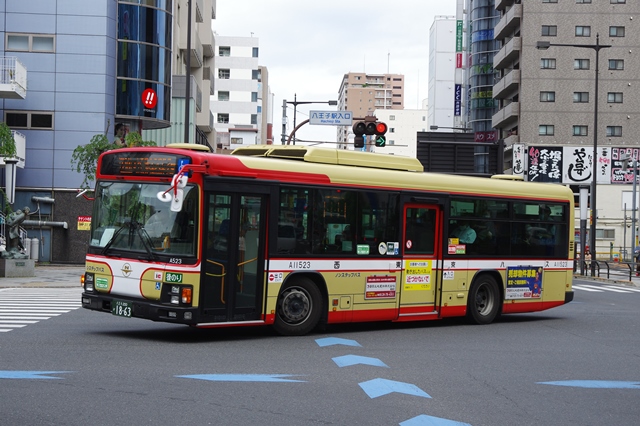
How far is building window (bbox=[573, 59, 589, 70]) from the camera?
73500mm

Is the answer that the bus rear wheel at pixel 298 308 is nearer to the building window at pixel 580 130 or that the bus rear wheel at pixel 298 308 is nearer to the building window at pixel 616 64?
the building window at pixel 580 130

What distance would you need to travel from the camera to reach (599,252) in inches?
2810

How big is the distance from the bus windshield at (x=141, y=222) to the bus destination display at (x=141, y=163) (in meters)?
0.17

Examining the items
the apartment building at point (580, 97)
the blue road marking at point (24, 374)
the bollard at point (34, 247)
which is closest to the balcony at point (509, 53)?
the apartment building at point (580, 97)

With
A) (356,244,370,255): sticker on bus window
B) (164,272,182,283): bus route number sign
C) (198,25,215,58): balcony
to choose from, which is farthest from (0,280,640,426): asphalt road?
(198,25,215,58): balcony

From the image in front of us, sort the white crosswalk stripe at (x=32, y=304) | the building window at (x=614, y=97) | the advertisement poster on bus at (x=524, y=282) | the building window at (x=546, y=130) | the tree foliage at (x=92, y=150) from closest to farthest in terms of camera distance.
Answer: the white crosswalk stripe at (x=32, y=304), the advertisement poster on bus at (x=524, y=282), the tree foliage at (x=92, y=150), the building window at (x=614, y=97), the building window at (x=546, y=130)

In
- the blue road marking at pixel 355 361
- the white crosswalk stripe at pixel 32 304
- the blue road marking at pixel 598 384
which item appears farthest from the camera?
the white crosswalk stripe at pixel 32 304

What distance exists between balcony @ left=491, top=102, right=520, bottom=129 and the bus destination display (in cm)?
6520

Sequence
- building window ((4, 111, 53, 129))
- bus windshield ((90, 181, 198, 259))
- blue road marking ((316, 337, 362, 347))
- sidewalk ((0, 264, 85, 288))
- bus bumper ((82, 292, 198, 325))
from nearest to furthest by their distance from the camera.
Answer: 1. bus bumper ((82, 292, 198, 325))
2. bus windshield ((90, 181, 198, 259))
3. blue road marking ((316, 337, 362, 347))
4. sidewalk ((0, 264, 85, 288))
5. building window ((4, 111, 53, 129))

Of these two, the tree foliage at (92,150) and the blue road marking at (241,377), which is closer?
the blue road marking at (241,377)

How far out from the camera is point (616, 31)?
73.3 metres

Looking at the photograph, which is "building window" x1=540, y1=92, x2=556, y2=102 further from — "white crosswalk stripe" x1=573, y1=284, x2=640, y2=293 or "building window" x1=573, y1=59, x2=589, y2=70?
"white crosswalk stripe" x1=573, y1=284, x2=640, y2=293

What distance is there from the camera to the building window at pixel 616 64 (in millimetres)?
72688

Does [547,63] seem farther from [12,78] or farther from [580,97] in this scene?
[12,78]
